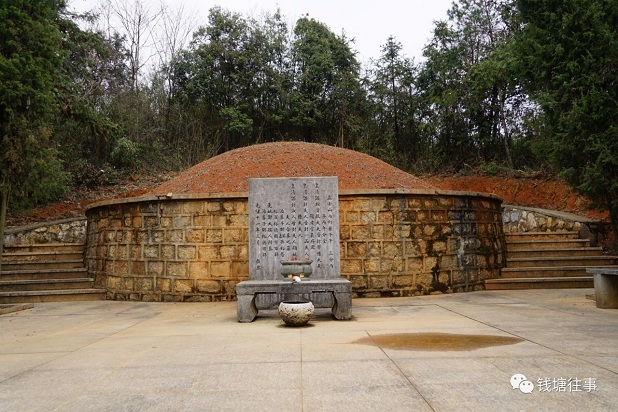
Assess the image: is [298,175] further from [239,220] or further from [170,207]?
[170,207]

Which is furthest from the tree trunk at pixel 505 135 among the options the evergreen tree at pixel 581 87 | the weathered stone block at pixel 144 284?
the weathered stone block at pixel 144 284

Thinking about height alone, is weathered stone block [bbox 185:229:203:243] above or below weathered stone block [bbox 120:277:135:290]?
above

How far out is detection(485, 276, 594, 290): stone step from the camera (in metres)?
8.23

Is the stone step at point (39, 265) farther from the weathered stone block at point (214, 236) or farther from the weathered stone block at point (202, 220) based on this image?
the weathered stone block at point (214, 236)

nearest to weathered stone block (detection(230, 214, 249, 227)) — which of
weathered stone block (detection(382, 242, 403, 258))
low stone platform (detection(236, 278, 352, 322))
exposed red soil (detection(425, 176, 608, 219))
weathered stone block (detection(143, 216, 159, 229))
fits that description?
weathered stone block (detection(143, 216, 159, 229))

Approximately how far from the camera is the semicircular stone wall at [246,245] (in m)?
7.49

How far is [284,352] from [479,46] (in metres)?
17.1

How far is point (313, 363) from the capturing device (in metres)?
3.41

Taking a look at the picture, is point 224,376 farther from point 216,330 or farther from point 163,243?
point 163,243

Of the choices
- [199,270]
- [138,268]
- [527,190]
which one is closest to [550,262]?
[527,190]

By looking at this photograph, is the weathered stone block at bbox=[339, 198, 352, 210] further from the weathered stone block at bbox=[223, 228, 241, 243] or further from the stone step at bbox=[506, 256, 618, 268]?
the stone step at bbox=[506, 256, 618, 268]

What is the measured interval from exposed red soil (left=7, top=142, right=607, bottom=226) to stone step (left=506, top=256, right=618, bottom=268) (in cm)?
105

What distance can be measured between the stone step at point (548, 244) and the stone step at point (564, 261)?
731 millimetres

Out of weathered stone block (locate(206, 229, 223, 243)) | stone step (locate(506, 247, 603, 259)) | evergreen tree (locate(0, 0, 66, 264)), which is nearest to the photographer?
evergreen tree (locate(0, 0, 66, 264))
